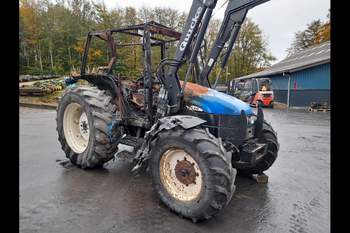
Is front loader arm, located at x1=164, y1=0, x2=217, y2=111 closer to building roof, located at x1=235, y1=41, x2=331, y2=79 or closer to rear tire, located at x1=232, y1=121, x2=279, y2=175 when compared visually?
rear tire, located at x1=232, y1=121, x2=279, y2=175

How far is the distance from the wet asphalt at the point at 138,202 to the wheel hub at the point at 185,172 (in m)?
0.41

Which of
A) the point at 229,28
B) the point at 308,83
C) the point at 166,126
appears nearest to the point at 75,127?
the point at 166,126

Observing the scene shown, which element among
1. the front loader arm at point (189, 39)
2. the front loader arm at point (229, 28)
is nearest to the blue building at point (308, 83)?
the front loader arm at point (229, 28)

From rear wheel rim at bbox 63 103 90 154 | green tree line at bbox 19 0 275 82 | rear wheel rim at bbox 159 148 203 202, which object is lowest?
rear wheel rim at bbox 159 148 203 202

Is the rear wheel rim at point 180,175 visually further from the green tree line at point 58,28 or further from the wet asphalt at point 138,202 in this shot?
the green tree line at point 58,28

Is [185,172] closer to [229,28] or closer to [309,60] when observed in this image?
[229,28]

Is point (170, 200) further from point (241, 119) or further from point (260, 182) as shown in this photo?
point (260, 182)

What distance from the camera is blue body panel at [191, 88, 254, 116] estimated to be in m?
3.45

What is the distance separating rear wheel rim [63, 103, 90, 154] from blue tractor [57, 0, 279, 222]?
2 centimetres

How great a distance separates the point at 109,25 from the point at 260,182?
28.3 meters

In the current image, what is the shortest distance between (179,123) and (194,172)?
0.58m

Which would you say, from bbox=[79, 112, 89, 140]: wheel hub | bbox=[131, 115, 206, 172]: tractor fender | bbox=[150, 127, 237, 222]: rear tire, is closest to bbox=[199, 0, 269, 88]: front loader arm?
bbox=[131, 115, 206, 172]: tractor fender

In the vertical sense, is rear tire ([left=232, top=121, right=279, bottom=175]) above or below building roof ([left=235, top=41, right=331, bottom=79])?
below

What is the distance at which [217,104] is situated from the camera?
3.46 meters
